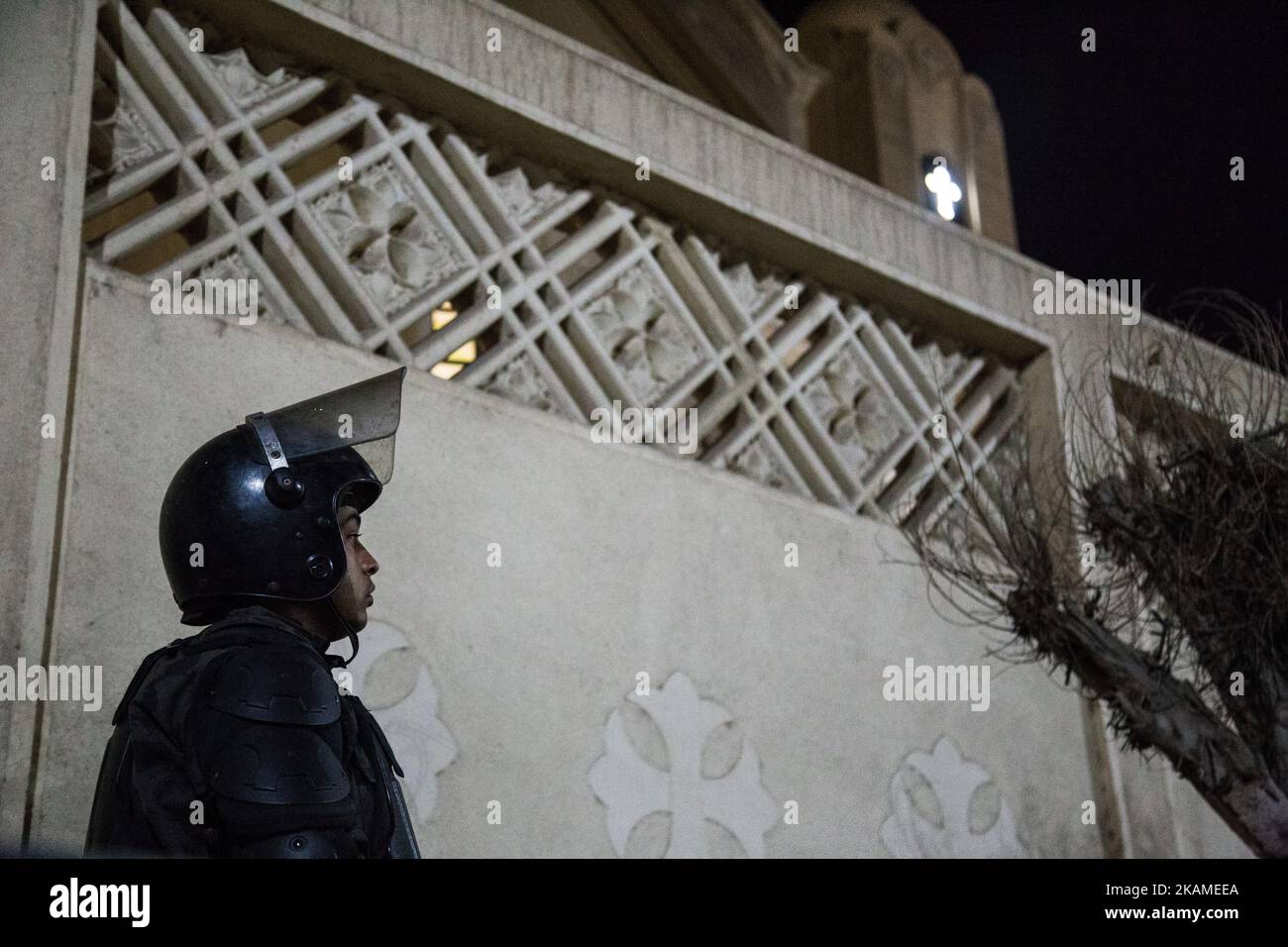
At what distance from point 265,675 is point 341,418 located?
1.89 feet

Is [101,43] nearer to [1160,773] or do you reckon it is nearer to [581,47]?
[581,47]

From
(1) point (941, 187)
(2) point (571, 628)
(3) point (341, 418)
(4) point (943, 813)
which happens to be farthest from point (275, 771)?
(1) point (941, 187)

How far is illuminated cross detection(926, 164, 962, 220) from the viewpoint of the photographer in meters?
13.6

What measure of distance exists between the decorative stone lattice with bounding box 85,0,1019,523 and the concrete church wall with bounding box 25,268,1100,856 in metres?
0.21

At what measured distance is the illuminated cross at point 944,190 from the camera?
13.6 metres

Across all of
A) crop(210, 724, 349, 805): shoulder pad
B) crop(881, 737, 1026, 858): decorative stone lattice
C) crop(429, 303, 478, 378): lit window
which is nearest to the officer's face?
crop(210, 724, 349, 805): shoulder pad

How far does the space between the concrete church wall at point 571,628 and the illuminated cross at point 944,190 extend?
8280 mm

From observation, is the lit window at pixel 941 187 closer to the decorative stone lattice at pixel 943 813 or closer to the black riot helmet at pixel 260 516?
the decorative stone lattice at pixel 943 813

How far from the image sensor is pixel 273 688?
238cm

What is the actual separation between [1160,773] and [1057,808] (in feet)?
1.63

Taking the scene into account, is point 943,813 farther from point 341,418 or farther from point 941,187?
point 941,187

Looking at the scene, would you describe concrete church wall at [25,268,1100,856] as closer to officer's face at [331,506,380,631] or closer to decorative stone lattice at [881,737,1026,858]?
decorative stone lattice at [881,737,1026,858]

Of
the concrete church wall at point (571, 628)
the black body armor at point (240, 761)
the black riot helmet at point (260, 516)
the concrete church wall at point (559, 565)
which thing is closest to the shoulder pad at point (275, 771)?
the black body armor at point (240, 761)
